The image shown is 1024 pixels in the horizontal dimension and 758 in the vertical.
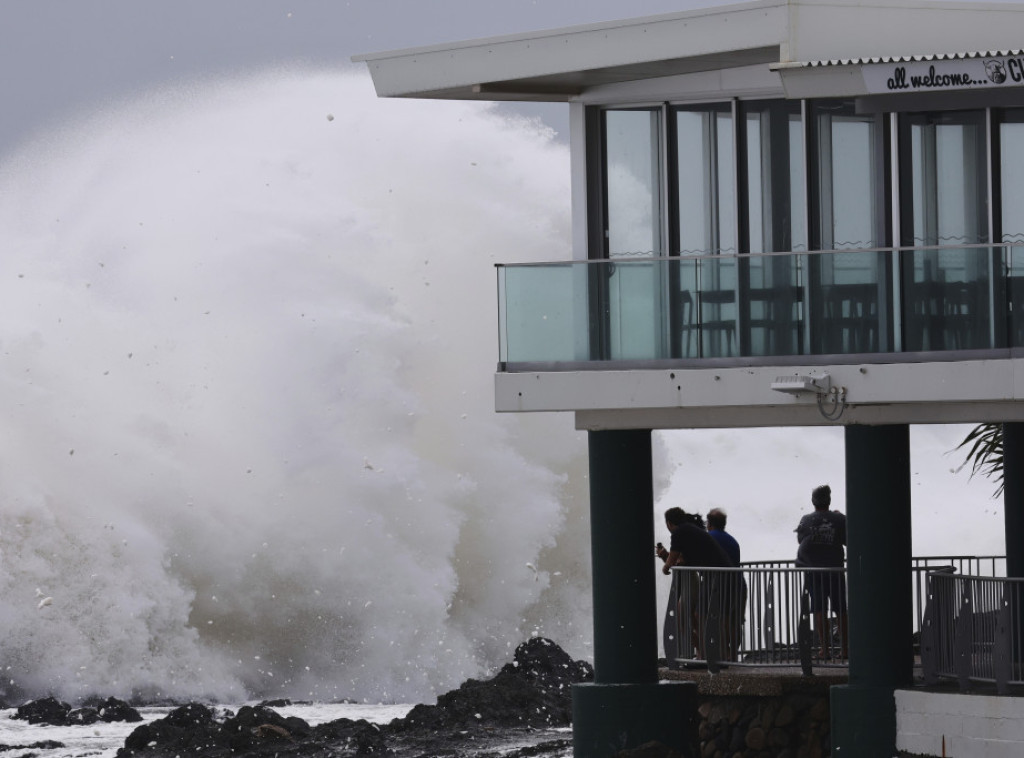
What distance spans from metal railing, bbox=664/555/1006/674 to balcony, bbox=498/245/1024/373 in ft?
7.62

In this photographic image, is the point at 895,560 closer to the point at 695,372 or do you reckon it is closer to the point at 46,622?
the point at 695,372

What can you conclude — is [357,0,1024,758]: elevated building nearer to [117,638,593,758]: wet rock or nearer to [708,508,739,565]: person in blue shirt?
[708,508,739,565]: person in blue shirt

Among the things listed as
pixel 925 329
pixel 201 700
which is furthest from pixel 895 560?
pixel 201 700

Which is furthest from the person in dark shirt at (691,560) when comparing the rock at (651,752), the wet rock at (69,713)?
the wet rock at (69,713)

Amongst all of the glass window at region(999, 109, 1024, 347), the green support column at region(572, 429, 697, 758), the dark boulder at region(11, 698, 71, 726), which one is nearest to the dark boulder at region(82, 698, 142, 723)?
the dark boulder at region(11, 698, 71, 726)

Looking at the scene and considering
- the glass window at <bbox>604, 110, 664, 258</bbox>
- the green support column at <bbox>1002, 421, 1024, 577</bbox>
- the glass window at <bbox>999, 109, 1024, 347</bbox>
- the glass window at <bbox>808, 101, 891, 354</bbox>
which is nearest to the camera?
the glass window at <bbox>808, 101, 891, 354</bbox>

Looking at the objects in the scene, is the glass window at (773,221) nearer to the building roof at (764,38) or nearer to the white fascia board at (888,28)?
the building roof at (764,38)

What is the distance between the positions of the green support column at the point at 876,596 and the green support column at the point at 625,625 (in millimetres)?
1995

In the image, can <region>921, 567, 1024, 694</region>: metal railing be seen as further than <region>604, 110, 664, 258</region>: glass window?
No

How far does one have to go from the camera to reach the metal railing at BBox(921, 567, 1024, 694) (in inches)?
766

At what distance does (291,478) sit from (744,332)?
94.8ft

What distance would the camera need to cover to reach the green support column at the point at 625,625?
72.6 ft

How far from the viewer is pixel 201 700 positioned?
42719 mm

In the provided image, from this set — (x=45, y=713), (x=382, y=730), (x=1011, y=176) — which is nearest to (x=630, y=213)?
(x=1011, y=176)
